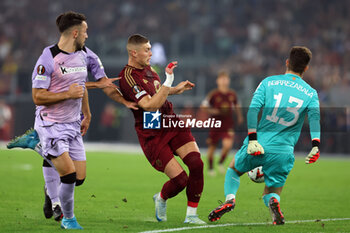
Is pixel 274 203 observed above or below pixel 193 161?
below

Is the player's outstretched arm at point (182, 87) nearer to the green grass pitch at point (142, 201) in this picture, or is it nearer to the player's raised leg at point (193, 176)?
the player's raised leg at point (193, 176)

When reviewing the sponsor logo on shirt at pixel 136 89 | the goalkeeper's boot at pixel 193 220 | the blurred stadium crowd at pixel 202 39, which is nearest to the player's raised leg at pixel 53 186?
the sponsor logo on shirt at pixel 136 89

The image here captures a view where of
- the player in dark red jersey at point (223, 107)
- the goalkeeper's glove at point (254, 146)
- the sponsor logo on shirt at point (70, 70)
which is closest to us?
the sponsor logo on shirt at point (70, 70)

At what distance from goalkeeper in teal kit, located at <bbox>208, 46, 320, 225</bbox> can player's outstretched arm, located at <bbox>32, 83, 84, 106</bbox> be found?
70.6 inches

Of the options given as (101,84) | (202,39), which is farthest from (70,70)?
(202,39)

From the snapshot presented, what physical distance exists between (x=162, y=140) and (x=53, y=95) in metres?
1.35

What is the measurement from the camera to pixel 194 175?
677 centimetres

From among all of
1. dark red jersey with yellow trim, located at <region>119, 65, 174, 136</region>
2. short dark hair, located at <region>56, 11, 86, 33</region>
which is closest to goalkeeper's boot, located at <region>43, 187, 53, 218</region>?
dark red jersey with yellow trim, located at <region>119, 65, 174, 136</region>

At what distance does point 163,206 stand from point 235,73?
19.7 metres

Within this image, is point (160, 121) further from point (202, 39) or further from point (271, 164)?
point (202, 39)

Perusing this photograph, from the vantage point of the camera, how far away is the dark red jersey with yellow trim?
669 cm

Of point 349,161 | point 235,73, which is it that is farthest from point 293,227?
point 235,73

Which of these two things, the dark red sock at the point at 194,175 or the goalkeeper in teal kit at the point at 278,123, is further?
the dark red sock at the point at 194,175

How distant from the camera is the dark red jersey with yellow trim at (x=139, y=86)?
21.9 feet
